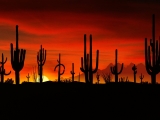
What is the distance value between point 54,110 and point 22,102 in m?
1.38

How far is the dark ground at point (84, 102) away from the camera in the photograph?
10828 mm

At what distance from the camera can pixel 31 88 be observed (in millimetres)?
14344

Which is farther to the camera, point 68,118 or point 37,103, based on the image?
point 37,103

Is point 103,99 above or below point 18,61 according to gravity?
→ below

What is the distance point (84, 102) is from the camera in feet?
39.0

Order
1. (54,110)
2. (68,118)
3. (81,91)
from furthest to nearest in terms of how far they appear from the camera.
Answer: (81,91), (54,110), (68,118)

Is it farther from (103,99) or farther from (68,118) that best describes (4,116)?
(103,99)

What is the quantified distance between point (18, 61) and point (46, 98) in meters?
2.98

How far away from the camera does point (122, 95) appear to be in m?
12.5

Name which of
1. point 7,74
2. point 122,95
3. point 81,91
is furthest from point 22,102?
point 7,74

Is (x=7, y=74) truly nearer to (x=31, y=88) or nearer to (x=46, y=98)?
(x=31, y=88)

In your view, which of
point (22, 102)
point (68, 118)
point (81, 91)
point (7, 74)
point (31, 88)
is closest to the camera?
point (68, 118)

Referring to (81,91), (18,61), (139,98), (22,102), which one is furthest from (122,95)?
(18,61)

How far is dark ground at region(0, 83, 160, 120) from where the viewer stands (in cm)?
1083
